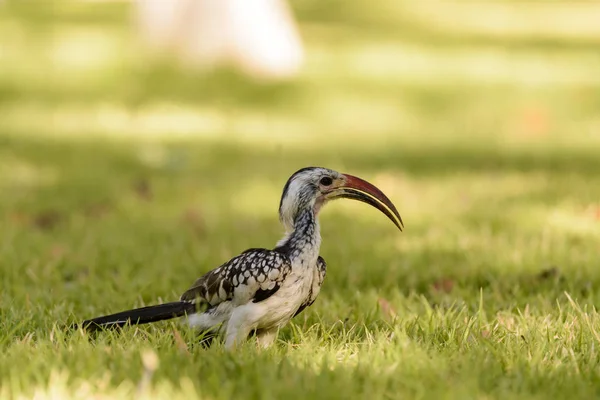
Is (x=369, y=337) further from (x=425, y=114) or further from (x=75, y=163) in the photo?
(x=425, y=114)

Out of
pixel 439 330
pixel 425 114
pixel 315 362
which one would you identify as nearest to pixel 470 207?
pixel 439 330

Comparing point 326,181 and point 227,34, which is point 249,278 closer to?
point 326,181

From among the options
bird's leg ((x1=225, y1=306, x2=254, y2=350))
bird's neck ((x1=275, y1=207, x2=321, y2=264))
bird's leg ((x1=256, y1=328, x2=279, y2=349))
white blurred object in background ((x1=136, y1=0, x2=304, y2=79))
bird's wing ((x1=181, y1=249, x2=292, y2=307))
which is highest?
white blurred object in background ((x1=136, y1=0, x2=304, y2=79))

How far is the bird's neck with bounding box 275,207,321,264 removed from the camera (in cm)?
355

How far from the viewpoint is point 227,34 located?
13.0 metres

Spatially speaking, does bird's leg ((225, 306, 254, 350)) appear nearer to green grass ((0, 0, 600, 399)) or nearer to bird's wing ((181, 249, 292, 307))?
bird's wing ((181, 249, 292, 307))

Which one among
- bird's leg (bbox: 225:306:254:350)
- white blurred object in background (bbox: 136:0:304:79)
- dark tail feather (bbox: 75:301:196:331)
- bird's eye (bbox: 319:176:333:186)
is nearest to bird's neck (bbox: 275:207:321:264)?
bird's eye (bbox: 319:176:333:186)

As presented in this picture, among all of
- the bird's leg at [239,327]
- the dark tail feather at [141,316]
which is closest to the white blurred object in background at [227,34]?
the dark tail feather at [141,316]

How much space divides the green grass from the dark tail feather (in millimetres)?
→ 79

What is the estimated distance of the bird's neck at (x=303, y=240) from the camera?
11.6 ft

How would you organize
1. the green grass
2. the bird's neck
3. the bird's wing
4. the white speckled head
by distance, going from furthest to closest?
the white speckled head, the bird's neck, the bird's wing, the green grass

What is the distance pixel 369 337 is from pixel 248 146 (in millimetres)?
6976

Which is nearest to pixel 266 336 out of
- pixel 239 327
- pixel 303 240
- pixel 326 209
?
pixel 239 327

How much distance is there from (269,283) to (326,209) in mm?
4028
